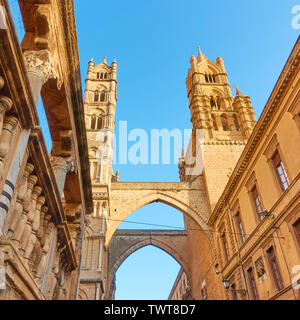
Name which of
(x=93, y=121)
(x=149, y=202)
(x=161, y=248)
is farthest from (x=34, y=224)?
(x=93, y=121)

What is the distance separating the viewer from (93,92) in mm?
30734

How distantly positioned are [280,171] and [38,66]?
8971 millimetres

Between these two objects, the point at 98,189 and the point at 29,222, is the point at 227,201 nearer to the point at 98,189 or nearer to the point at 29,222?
the point at 98,189

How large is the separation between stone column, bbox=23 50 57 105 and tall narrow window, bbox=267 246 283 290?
9.98 metres

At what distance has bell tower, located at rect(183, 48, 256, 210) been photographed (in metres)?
23.0

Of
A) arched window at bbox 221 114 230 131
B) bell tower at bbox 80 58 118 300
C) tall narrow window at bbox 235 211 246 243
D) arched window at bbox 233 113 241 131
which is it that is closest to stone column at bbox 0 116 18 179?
bell tower at bbox 80 58 118 300

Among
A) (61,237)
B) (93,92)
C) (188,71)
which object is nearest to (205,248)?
(61,237)

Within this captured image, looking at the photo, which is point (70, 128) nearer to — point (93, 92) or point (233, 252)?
point (233, 252)

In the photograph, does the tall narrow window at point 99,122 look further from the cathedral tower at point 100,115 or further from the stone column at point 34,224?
the stone column at point 34,224

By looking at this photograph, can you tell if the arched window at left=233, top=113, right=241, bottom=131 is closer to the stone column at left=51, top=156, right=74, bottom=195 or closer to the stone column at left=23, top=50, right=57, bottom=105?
the stone column at left=51, top=156, right=74, bottom=195

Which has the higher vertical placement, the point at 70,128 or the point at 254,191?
the point at 254,191

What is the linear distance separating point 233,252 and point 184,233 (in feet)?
42.9

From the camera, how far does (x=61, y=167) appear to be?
7.83m
